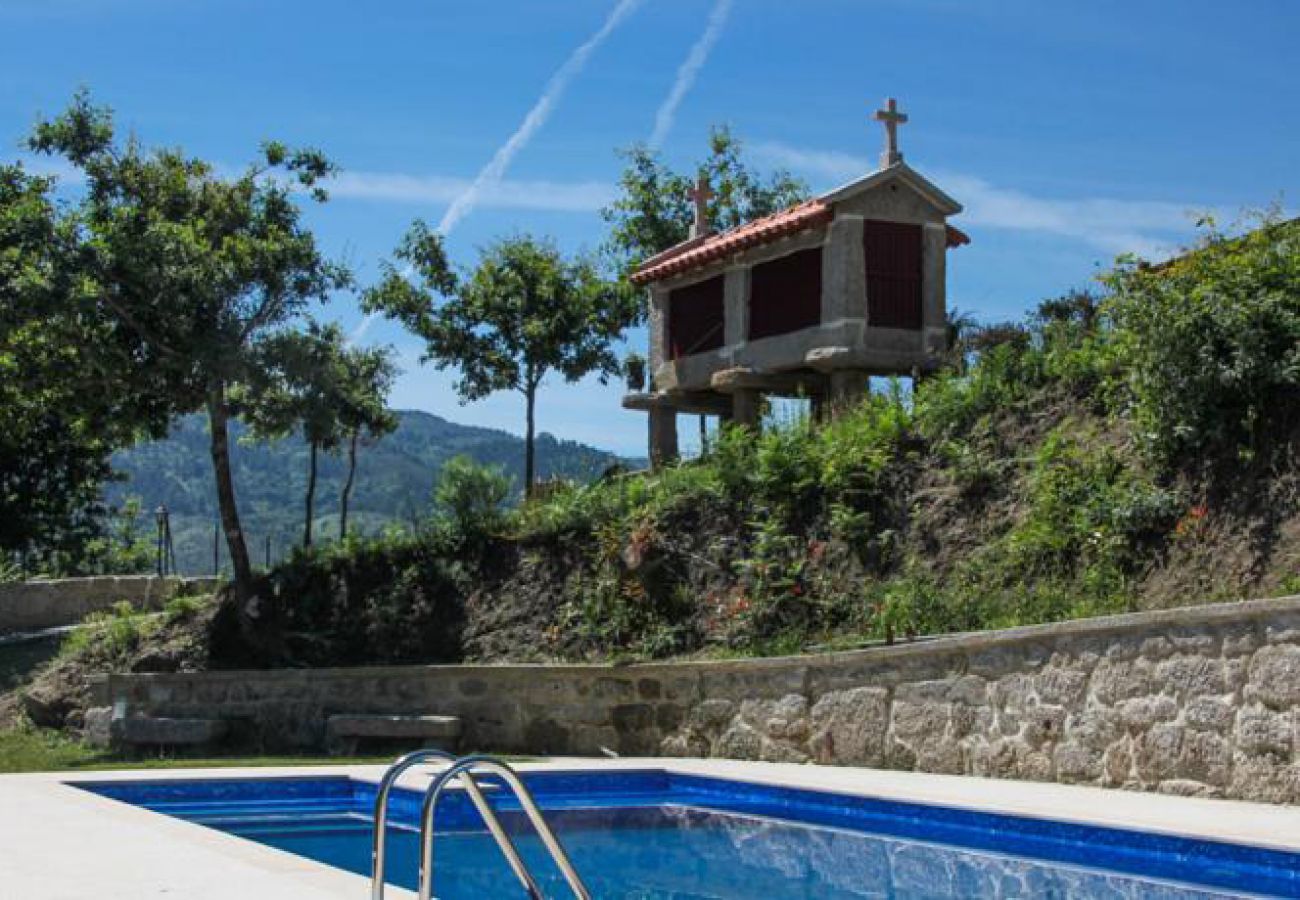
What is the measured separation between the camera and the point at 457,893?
26.9 ft

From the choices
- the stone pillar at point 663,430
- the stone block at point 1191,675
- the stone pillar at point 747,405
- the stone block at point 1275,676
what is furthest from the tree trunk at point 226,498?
the stone block at point 1275,676

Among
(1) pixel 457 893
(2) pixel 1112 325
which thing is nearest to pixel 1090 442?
(2) pixel 1112 325

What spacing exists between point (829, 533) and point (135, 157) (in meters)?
11.4

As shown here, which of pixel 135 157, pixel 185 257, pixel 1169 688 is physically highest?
pixel 135 157

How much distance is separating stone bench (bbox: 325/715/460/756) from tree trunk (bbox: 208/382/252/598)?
403 centimetres

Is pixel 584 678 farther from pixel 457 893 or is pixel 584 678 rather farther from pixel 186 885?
pixel 186 885

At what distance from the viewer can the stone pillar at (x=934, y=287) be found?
17.5m

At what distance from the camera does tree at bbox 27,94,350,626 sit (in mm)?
17891

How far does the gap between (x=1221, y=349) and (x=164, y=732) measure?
11301 millimetres

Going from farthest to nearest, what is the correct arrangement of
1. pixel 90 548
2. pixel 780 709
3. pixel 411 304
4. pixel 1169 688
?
1. pixel 90 548
2. pixel 411 304
3. pixel 780 709
4. pixel 1169 688

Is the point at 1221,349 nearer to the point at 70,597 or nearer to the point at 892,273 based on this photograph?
the point at 892,273

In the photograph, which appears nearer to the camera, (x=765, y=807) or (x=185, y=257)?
(x=765, y=807)

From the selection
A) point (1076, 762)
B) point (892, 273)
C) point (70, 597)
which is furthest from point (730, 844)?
point (70, 597)

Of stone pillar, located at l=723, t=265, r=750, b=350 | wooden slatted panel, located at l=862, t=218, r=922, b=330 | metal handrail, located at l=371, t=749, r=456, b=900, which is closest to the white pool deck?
metal handrail, located at l=371, t=749, r=456, b=900
